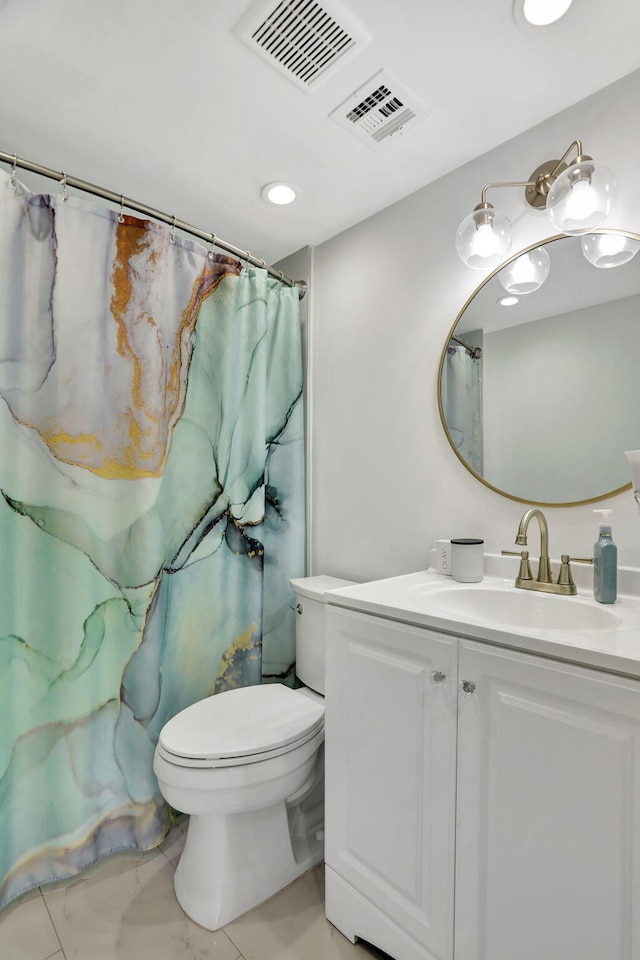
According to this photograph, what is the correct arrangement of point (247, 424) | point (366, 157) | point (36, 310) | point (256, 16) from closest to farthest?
point (256, 16)
point (36, 310)
point (366, 157)
point (247, 424)

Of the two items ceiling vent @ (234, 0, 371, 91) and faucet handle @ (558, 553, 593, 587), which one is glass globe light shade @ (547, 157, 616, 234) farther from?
faucet handle @ (558, 553, 593, 587)

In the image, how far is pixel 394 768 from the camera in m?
1.15

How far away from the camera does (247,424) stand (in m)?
1.96

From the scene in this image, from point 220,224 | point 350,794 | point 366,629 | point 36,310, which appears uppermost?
point 220,224

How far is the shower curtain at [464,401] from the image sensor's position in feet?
5.24

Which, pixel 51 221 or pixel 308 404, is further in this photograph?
pixel 308 404

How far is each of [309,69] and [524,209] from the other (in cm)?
73

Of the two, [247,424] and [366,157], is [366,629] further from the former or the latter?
[366,157]

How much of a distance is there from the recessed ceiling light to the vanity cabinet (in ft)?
4.83

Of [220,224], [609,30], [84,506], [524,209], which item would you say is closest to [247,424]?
[84,506]

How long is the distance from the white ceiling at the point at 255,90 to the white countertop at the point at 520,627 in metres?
1.28

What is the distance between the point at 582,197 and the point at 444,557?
103cm

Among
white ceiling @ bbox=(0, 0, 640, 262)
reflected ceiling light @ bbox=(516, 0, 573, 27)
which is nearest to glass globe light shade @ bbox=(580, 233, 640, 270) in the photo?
white ceiling @ bbox=(0, 0, 640, 262)

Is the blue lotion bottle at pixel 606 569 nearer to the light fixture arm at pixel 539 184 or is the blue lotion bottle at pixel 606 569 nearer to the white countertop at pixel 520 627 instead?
the white countertop at pixel 520 627
